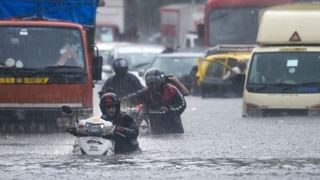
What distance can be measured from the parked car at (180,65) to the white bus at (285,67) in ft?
33.4

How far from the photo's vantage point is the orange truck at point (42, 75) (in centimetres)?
1992

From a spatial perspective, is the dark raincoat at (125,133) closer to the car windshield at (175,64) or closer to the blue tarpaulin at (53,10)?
the blue tarpaulin at (53,10)

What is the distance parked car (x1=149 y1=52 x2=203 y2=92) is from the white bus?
10173mm

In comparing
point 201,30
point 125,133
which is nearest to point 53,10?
point 125,133

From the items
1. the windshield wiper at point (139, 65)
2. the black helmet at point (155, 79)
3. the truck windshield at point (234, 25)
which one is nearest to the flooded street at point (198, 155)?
the black helmet at point (155, 79)

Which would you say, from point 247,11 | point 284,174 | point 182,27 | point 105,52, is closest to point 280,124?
point 284,174

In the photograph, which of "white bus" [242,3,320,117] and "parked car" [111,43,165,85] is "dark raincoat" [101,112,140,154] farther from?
"parked car" [111,43,165,85]

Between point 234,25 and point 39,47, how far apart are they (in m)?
18.5

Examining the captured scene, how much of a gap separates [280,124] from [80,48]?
400 centimetres

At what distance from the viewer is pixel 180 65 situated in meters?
35.9

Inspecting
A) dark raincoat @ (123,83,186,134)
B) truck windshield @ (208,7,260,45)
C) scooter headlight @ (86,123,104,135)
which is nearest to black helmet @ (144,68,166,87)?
dark raincoat @ (123,83,186,134)

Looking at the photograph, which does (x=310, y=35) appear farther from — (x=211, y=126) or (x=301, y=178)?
(x=301, y=178)

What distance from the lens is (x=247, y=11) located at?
3816 centimetres

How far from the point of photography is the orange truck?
784 inches
